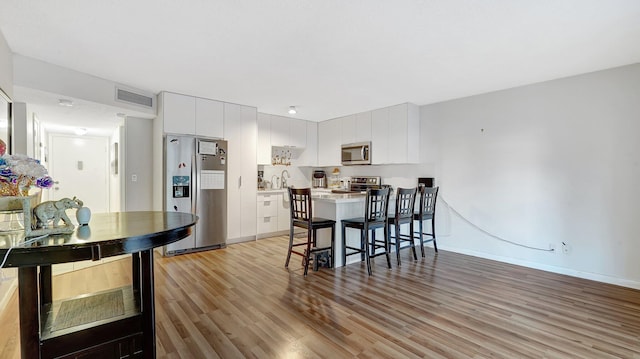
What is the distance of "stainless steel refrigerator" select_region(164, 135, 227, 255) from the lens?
168 inches

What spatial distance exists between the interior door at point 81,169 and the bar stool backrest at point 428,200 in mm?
6693

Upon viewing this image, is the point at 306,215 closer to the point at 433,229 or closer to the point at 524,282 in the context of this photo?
the point at 433,229

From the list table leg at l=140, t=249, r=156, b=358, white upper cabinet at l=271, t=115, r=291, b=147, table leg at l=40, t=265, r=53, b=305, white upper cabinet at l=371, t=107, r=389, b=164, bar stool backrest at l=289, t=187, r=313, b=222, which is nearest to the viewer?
table leg at l=140, t=249, r=156, b=358

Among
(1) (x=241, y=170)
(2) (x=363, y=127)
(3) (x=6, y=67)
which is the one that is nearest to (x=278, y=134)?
(1) (x=241, y=170)

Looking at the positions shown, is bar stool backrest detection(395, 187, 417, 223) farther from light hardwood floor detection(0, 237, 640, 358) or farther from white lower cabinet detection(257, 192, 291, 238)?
white lower cabinet detection(257, 192, 291, 238)

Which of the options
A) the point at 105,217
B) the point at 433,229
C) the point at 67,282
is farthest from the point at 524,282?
the point at 67,282

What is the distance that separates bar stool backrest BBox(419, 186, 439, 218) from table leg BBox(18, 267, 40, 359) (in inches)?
153

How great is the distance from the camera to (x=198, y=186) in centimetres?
447

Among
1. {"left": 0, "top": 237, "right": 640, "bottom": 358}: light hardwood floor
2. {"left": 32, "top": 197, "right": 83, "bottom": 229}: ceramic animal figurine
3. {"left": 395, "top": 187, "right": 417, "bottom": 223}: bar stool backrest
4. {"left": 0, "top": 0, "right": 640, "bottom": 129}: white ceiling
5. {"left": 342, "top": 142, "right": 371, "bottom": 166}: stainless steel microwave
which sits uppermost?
{"left": 0, "top": 0, "right": 640, "bottom": 129}: white ceiling

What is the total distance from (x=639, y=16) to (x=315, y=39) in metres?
2.44

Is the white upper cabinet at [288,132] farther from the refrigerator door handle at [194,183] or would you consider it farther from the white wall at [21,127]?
the white wall at [21,127]

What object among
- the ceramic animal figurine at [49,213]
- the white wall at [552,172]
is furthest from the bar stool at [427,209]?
the ceramic animal figurine at [49,213]

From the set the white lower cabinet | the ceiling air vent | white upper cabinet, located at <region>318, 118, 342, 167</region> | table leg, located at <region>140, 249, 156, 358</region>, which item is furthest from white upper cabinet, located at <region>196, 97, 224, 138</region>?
table leg, located at <region>140, 249, 156, 358</region>

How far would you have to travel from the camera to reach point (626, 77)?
3.20m
